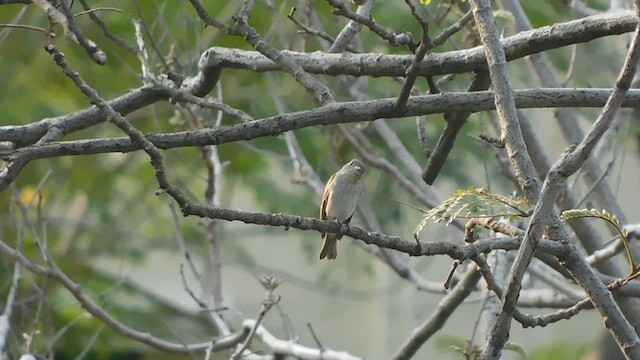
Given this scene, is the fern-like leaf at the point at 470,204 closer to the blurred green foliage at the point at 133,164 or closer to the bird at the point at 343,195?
the bird at the point at 343,195

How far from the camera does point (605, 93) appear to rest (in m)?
2.62

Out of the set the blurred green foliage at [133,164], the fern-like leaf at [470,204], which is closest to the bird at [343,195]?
the blurred green foliage at [133,164]

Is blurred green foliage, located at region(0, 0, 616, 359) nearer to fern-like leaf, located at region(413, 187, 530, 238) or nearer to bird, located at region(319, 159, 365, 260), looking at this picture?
bird, located at region(319, 159, 365, 260)

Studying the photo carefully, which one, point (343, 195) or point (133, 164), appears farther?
point (133, 164)

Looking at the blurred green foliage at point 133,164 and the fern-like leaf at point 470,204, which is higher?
the blurred green foliage at point 133,164

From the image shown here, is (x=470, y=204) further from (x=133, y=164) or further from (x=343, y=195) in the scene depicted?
(x=133, y=164)

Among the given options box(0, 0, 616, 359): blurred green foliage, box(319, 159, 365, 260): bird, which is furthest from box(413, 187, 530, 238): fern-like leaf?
box(0, 0, 616, 359): blurred green foliage

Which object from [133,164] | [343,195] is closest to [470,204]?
[343,195]

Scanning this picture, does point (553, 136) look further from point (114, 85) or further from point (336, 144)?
point (336, 144)

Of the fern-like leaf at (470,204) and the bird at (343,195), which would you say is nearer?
the fern-like leaf at (470,204)

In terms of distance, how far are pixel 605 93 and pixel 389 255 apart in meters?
2.34

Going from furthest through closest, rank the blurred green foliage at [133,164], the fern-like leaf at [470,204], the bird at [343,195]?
the blurred green foliage at [133,164]
the bird at [343,195]
the fern-like leaf at [470,204]

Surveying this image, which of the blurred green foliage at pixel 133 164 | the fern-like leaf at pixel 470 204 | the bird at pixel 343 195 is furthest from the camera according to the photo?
the blurred green foliage at pixel 133 164

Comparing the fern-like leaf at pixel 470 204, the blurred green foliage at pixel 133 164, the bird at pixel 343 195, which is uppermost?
the blurred green foliage at pixel 133 164
